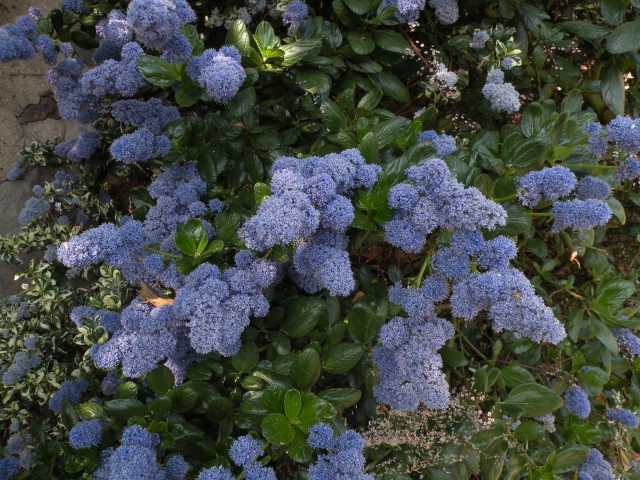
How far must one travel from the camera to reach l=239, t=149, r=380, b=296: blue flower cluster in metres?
1.21

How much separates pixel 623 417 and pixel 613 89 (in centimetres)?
136

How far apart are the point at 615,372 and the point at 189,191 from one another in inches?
77.0

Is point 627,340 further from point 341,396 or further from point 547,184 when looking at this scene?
point 341,396

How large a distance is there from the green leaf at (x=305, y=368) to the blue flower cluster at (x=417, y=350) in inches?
8.5

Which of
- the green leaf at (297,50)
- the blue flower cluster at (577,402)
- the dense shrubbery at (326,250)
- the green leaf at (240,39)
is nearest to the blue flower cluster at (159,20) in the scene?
the dense shrubbery at (326,250)

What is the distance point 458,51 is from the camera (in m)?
2.23

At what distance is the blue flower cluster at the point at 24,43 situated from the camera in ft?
5.49

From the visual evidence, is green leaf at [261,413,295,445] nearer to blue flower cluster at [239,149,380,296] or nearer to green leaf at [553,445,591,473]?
blue flower cluster at [239,149,380,296]

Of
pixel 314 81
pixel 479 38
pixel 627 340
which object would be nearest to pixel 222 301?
pixel 314 81

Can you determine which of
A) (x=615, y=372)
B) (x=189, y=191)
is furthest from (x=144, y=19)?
(x=615, y=372)

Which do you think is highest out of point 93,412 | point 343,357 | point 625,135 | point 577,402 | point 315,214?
point 315,214

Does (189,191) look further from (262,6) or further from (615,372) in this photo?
(615,372)

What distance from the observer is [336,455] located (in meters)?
1.31

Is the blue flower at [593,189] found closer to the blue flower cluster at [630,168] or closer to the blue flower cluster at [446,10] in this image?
the blue flower cluster at [630,168]
